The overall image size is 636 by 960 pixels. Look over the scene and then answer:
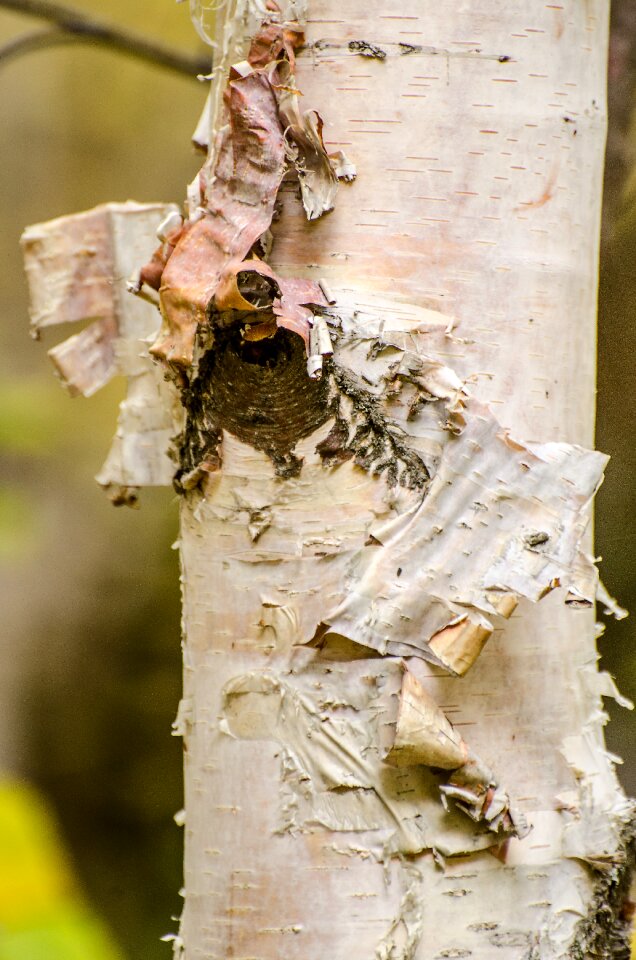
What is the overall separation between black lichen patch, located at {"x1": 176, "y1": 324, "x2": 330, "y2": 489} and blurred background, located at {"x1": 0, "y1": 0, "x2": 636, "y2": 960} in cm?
81

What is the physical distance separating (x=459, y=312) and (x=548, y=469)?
0.33 feet

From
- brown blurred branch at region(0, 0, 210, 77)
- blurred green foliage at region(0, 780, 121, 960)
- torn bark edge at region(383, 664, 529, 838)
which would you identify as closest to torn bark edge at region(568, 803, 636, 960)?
torn bark edge at region(383, 664, 529, 838)

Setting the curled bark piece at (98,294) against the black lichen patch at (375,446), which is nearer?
the black lichen patch at (375,446)

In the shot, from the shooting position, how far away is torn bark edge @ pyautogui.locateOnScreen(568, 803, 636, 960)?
461 millimetres

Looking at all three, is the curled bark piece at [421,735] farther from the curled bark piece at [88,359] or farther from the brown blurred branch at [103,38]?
the brown blurred branch at [103,38]

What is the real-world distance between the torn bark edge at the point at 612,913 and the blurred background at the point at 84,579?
0.83 m

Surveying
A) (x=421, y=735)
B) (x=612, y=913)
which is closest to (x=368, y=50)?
(x=421, y=735)

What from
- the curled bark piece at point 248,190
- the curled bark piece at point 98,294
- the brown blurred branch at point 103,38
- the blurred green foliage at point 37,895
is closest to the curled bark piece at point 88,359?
the curled bark piece at point 98,294

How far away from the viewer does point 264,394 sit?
448 mm

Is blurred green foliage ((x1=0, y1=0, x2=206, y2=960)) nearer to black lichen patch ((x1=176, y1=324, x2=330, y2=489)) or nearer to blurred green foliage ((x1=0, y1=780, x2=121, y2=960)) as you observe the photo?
blurred green foliage ((x1=0, y1=780, x2=121, y2=960))

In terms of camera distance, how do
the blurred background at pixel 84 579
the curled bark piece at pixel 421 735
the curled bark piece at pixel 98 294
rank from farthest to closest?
the blurred background at pixel 84 579
the curled bark piece at pixel 98 294
the curled bark piece at pixel 421 735

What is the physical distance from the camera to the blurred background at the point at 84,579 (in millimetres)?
1210

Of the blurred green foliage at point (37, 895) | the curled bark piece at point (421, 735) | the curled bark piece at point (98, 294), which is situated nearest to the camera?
the curled bark piece at point (421, 735)

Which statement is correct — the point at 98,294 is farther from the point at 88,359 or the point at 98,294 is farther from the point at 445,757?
the point at 445,757
